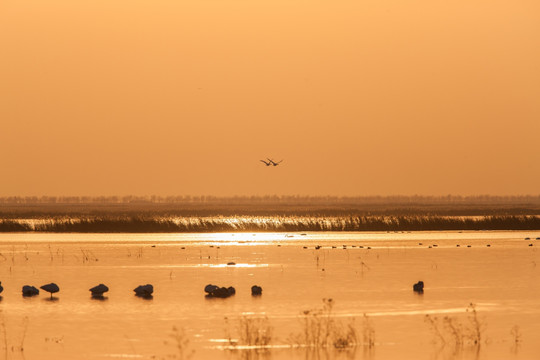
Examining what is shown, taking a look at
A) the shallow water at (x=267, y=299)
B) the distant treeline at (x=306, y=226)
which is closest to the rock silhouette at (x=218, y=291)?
the shallow water at (x=267, y=299)

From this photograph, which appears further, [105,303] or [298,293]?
[298,293]

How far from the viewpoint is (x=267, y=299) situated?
29844mm

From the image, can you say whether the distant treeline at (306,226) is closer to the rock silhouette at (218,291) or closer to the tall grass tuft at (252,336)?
the rock silhouette at (218,291)

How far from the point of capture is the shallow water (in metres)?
21.0

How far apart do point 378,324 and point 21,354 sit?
25.4ft

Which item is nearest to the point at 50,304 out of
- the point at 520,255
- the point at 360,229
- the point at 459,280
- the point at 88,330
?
the point at 88,330

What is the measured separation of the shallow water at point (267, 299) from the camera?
20953 millimetres

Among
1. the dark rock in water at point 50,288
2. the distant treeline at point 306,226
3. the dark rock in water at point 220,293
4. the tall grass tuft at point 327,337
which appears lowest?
A: the tall grass tuft at point 327,337

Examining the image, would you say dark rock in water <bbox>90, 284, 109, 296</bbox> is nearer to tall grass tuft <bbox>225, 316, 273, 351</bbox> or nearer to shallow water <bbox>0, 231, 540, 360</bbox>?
shallow water <bbox>0, 231, 540, 360</bbox>

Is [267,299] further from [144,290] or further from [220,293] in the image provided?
[144,290]

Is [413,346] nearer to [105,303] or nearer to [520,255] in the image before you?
[105,303]

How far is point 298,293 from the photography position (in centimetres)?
3134

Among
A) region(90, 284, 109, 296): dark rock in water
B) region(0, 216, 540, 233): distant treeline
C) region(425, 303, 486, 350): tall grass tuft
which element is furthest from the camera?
region(0, 216, 540, 233): distant treeline

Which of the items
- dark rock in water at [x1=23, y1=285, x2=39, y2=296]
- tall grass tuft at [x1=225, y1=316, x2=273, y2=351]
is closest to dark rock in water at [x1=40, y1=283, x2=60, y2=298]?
dark rock in water at [x1=23, y1=285, x2=39, y2=296]
